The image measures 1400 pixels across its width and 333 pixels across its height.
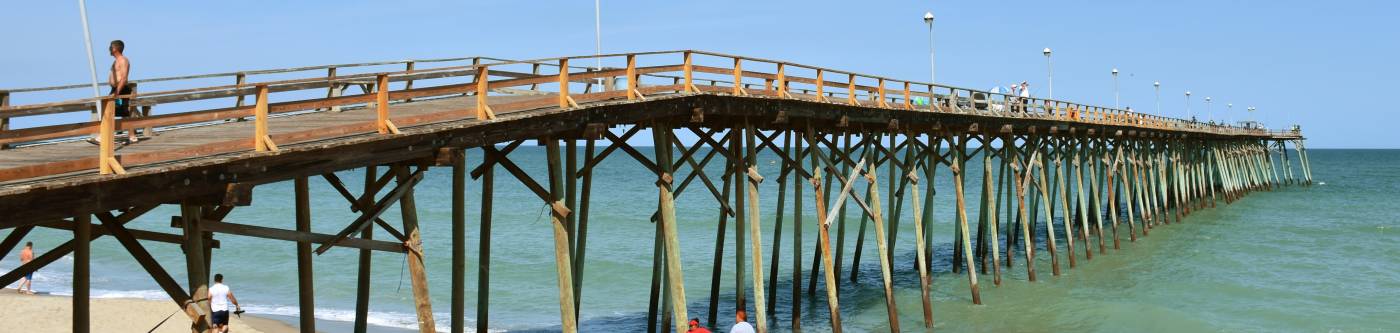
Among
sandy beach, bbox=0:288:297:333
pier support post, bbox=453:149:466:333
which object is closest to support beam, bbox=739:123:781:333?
pier support post, bbox=453:149:466:333

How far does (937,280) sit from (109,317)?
636 inches

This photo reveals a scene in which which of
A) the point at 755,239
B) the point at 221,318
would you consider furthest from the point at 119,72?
the point at 755,239

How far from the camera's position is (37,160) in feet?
29.0

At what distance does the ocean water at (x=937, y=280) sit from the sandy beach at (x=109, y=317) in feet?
6.78

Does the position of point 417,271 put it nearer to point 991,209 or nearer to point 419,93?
point 419,93

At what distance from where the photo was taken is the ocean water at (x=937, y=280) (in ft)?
69.0

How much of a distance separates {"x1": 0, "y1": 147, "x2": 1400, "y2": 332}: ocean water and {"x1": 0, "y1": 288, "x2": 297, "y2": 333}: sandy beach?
2.07 meters

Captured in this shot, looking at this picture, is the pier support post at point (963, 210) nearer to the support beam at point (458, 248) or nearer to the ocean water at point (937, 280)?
the ocean water at point (937, 280)

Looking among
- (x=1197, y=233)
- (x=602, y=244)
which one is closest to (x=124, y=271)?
(x=602, y=244)

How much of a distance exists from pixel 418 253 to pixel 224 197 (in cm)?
208

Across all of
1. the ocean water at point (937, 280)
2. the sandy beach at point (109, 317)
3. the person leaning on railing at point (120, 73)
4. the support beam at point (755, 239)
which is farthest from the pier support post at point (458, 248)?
the sandy beach at point (109, 317)

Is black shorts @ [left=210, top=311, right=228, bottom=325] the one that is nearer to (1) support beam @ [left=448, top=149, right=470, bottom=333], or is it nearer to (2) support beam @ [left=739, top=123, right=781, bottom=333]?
(1) support beam @ [left=448, top=149, right=470, bottom=333]

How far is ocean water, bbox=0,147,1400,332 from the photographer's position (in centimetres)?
2103

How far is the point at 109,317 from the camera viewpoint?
2042 cm
